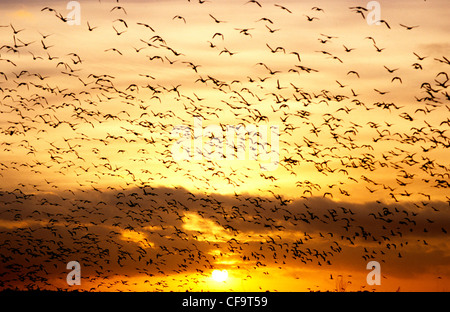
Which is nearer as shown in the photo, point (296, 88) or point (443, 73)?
point (443, 73)
